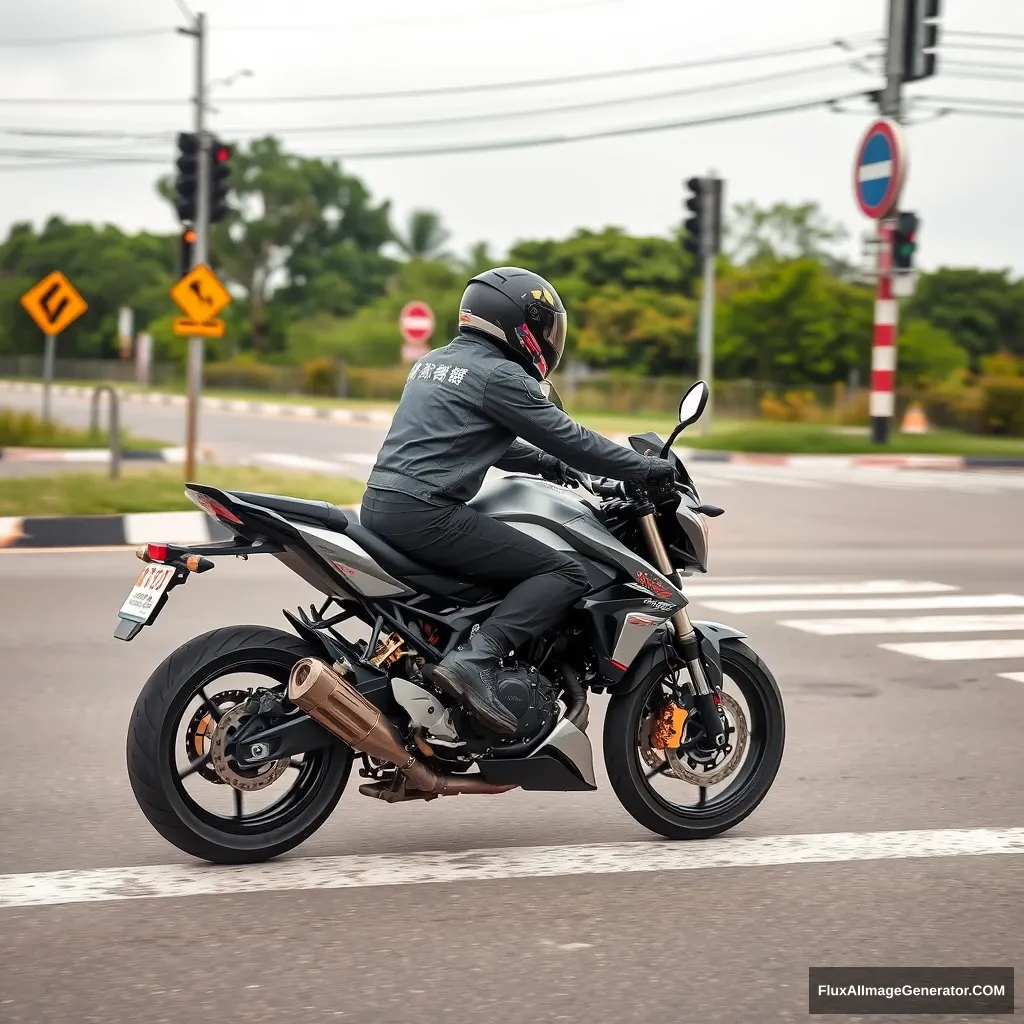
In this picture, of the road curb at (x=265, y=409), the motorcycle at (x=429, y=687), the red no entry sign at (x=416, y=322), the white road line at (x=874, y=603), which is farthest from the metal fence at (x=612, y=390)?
the motorcycle at (x=429, y=687)

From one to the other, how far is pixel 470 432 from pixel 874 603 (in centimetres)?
639

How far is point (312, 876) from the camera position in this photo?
4691 mm

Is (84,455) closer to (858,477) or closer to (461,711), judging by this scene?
(858,477)

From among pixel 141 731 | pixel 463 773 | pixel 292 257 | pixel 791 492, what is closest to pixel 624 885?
pixel 463 773

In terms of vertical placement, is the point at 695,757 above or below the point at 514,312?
below

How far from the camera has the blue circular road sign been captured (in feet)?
82.1

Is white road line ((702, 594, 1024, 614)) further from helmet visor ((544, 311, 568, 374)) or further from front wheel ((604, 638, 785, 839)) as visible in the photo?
helmet visor ((544, 311, 568, 374))

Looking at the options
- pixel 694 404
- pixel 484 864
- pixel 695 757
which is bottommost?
pixel 484 864

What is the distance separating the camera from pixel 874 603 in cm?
1071

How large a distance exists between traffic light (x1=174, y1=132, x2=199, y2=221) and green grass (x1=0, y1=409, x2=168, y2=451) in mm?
3533

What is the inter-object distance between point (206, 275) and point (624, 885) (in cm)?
1277

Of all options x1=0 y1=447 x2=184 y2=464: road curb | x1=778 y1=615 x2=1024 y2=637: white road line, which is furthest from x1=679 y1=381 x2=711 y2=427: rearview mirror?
x1=0 y1=447 x2=184 y2=464: road curb

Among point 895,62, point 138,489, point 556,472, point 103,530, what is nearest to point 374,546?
point 556,472

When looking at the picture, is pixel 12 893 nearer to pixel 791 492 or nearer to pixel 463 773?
pixel 463 773
